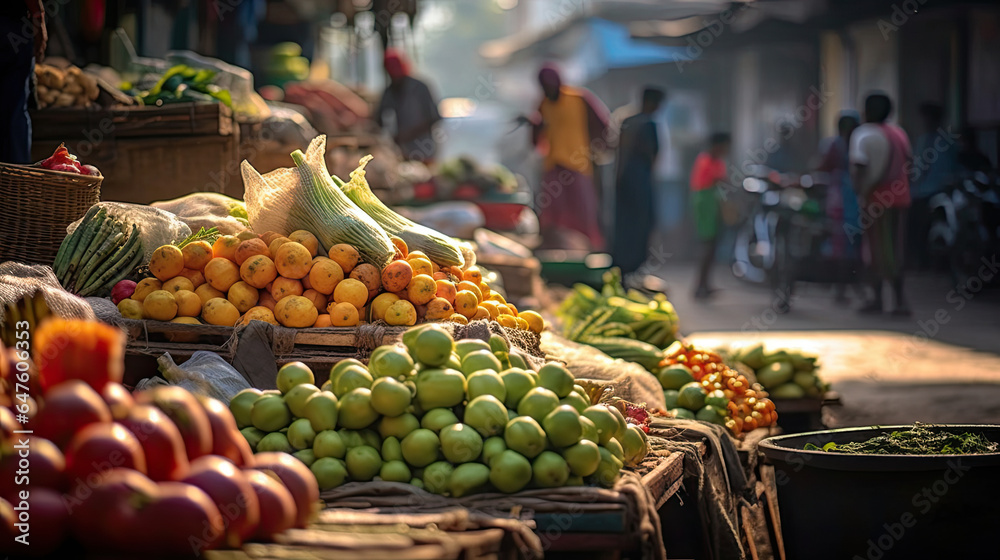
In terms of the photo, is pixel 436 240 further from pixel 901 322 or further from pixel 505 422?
pixel 901 322

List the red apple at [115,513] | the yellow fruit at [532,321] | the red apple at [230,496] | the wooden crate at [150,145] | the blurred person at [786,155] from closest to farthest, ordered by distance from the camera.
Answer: the red apple at [115,513] → the red apple at [230,496] → the yellow fruit at [532,321] → the wooden crate at [150,145] → the blurred person at [786,155]

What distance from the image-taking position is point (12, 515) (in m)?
1.58

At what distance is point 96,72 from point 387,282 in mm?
3922

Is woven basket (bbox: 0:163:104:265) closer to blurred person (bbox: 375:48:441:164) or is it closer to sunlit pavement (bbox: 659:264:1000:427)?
sunlit pavement (bbox: 659:264:1000:427)

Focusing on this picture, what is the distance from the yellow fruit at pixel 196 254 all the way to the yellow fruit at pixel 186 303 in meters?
0.15

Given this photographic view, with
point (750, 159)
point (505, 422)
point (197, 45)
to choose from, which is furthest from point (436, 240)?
point (750, 159)

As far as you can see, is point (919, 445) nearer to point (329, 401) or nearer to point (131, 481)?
point (329, 401)

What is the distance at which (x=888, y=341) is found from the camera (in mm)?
8305

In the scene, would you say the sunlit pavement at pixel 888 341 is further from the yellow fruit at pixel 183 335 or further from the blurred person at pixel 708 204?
the yellow fruit at pixel 183 335

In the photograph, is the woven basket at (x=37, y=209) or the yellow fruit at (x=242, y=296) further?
the woven basket at (x=37, y=209)

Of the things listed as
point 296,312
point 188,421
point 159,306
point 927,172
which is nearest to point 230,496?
point 188,421

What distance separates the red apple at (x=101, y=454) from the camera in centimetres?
161

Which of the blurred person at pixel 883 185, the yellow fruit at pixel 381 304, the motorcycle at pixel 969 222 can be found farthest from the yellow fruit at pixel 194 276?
the motorcycle at pixel 969 222

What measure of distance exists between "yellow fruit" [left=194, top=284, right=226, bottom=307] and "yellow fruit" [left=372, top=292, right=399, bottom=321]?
56 centimetres
